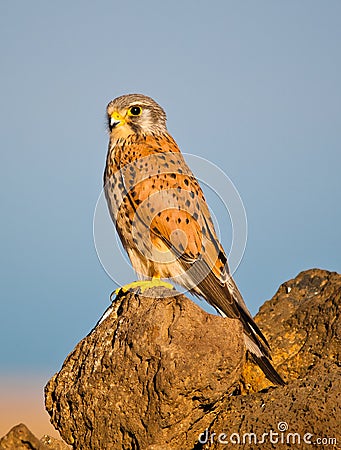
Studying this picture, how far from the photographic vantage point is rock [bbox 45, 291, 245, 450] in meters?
6.57

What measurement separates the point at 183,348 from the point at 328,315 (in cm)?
256

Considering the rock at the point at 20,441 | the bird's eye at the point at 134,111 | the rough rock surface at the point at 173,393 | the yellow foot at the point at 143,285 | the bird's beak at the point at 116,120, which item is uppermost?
the bird's eye at the point at 134,111

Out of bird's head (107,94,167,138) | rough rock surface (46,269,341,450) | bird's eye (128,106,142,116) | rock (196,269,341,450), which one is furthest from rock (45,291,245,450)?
bird's eye (128,106,142,116)

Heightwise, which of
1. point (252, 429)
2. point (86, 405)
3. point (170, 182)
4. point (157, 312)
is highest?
point (170, 182)

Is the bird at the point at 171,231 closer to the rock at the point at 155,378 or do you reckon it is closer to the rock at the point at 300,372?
the rock at the point at 300,372

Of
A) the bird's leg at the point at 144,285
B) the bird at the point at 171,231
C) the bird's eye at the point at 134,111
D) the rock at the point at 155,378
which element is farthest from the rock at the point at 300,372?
the bird's eye at the point at 134,111

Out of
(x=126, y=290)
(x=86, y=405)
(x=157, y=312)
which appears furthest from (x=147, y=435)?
(x=126, y=290)

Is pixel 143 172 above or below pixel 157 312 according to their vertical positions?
above

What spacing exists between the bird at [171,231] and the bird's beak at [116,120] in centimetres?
33

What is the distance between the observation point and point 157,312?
22.3 ft

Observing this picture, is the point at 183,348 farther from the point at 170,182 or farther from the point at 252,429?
the point at 170,182

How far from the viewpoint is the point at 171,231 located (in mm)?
8008

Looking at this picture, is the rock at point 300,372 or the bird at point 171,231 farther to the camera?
the bird at point 171,231

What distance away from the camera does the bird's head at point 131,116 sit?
8.88m
